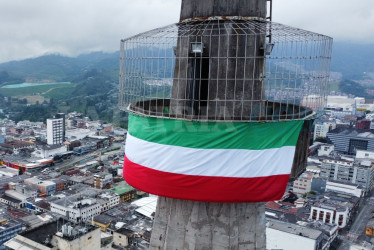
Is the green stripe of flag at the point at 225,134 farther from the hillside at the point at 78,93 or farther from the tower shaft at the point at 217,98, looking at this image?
the hillside at the point at 78,93

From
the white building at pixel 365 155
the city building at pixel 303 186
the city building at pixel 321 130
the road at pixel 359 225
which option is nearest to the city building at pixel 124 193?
the city building at pixel 303 186

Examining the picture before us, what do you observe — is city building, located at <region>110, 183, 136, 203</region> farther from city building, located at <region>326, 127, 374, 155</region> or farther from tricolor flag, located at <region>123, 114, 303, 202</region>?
city building, located at <region>326, 127, 374, 155</region>

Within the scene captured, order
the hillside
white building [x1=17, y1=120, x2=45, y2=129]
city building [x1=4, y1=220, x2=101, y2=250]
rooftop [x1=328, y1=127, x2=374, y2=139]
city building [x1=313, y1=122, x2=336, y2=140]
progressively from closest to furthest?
city building [x1=4, y1=220, x2=101, y2=250], rooftop [x1=328, y1=127, x2=374, y2=139], city building [x1=313, y1=122, x2=336, y2=140], white building [x1=17, y1=120, x2=45, y2=129], the hillside

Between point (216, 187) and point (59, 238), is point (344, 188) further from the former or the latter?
point (216, 187)

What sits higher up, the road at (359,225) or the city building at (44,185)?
the city building at (44,185)

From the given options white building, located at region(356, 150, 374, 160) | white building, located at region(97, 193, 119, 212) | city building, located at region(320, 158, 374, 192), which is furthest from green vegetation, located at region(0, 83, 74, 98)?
city building, located at region(320, 158, 374, 192)

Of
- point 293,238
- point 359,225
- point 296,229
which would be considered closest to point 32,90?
point 359,225
